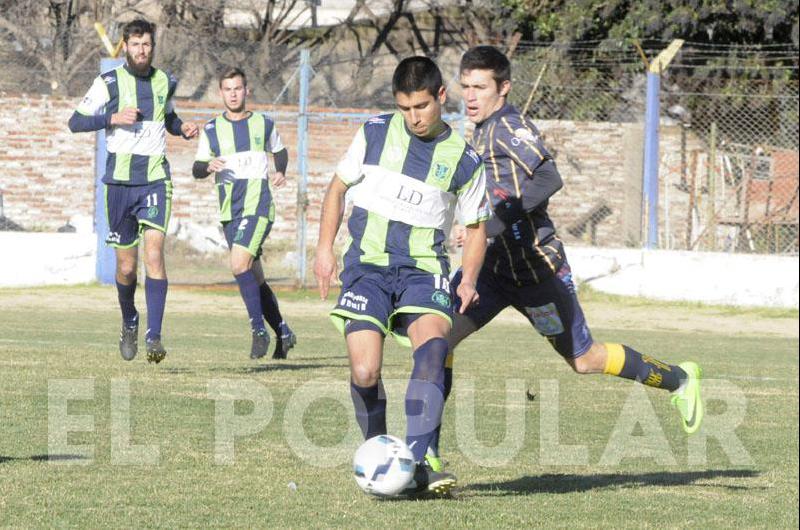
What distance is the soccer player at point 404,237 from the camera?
18.5ft

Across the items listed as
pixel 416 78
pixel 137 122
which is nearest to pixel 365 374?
pixel 416 78

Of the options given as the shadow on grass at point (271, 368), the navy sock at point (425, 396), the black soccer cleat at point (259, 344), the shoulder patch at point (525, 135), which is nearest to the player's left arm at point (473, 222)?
the navy sock at point (425, 396)

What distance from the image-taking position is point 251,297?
10891 millimetres

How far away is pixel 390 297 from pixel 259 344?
500cm

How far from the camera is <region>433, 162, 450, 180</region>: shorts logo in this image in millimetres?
5797

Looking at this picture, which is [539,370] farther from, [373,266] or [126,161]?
[373,266]

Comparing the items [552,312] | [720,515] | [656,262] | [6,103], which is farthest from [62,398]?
[656,262]

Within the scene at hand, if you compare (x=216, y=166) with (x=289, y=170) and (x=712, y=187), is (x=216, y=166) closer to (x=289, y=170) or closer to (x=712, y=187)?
(x=712, y=187)

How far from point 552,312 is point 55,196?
1326 cm

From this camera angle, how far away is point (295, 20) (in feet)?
99.0

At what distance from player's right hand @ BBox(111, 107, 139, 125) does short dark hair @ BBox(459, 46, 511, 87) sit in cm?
302

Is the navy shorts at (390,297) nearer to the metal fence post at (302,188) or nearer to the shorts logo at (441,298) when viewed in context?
the shorts logo at (441,298)

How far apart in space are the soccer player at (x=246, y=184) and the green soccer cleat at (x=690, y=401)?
438 centimetres

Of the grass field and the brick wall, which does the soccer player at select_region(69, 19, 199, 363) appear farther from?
the brick wall
